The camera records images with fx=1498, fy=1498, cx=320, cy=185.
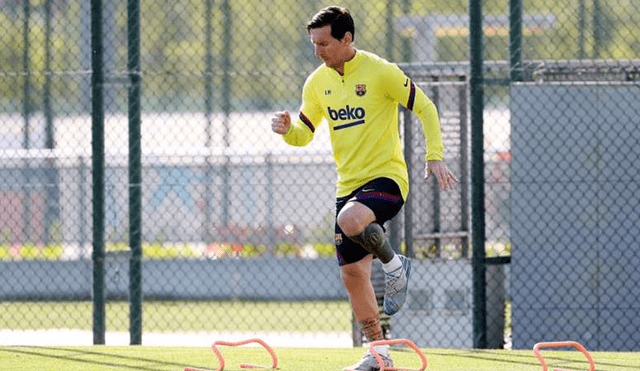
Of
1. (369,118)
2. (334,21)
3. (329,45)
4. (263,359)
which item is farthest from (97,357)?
(334,21)

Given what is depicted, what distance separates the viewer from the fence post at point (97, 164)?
9594mm

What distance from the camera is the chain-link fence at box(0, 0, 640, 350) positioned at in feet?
30.9

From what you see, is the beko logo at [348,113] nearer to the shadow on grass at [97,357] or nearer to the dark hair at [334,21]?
the dark hair at [334,21]

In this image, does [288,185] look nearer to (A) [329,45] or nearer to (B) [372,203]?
(A) [329,45]

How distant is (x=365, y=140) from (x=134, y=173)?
9.37 ft

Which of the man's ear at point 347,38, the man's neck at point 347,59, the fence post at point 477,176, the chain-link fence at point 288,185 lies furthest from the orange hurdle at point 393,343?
the chain-link fence at point 288,185

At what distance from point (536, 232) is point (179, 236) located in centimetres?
722

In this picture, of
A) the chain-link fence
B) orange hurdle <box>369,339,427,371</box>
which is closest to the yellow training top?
orange hurdle <box>369,339,427,371</box>

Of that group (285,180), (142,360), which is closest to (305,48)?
(285,180)

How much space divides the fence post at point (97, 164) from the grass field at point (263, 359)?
87cm

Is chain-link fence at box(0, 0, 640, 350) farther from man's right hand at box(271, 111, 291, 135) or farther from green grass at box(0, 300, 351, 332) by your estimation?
man's right hand at box(271, 111, 291, 135)

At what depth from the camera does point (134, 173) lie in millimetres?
9711

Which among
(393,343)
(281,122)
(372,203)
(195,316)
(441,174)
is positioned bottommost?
(195,316)

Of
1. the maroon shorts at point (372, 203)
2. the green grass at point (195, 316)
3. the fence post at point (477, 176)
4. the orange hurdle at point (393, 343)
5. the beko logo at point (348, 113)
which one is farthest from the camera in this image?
the green grass at point (195, 316)
